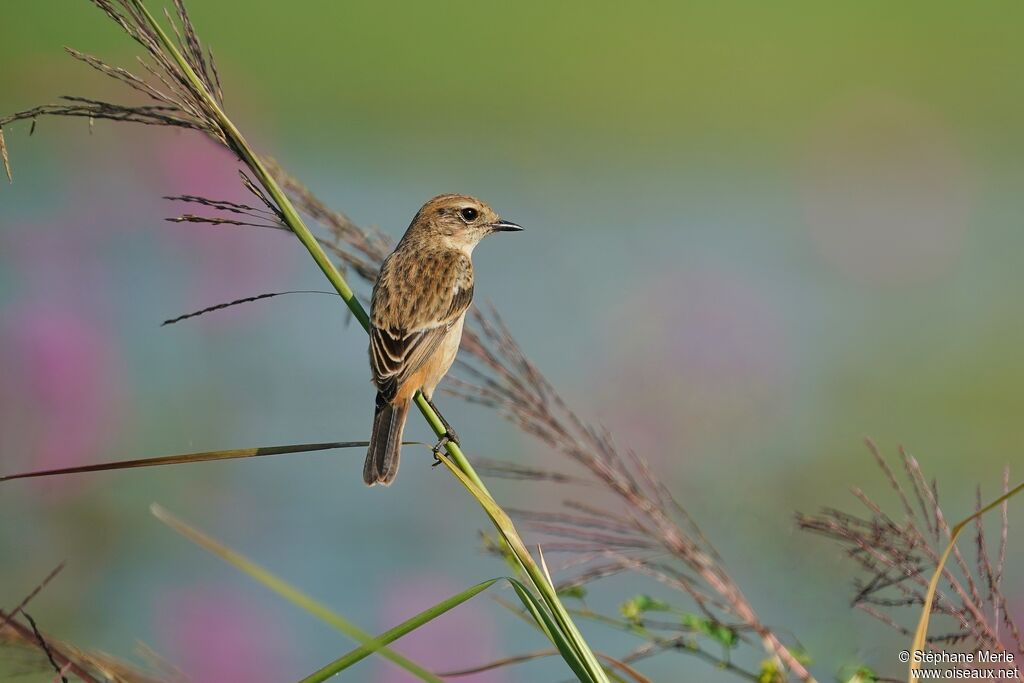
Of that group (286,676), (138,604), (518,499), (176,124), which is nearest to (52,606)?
(138,604)

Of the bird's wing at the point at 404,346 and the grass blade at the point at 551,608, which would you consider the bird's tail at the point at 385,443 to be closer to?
the bird's wing at the point at 404,346

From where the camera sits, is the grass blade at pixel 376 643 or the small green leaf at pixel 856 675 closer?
the grass blade at pixel 376 643

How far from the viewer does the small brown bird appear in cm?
262

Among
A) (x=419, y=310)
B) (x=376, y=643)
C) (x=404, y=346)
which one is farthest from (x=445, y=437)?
(x=419, y=310)

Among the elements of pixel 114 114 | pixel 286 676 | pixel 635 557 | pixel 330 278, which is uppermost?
pixel 114 114

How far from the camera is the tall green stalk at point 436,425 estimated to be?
147cm

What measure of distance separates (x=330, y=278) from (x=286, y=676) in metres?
2.77

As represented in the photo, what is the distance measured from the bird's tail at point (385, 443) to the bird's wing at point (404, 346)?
34 millimetres

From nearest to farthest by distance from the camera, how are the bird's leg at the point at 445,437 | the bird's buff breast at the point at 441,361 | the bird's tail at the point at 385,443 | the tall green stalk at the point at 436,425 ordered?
the tall green stalk at the point at 436,425
the bird's leg at the point at 445,437
the bird's tail at the point at 385,443
the bird's buff breast at the point at 441,361

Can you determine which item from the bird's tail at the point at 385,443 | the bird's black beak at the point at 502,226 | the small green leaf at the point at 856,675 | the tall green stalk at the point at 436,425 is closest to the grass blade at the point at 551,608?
the tall green stalk at the point at 436,425

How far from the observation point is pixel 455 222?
3373 millimetres

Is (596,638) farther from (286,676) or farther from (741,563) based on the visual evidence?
(286,676)

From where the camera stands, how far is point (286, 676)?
4219 millimetres

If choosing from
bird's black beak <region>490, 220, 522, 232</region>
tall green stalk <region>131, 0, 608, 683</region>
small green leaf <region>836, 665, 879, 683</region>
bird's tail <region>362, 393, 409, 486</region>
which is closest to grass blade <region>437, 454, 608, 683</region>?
tall green stalk <region>131, 0, 608, 683</region>
